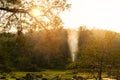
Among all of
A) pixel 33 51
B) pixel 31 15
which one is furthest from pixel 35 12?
pixel 33 51

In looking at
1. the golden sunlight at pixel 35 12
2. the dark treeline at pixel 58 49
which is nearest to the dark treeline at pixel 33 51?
the dark treeline at pixel 58 49

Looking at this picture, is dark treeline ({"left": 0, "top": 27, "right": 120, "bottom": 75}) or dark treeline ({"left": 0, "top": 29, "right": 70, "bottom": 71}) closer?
dark treeline ({"left": 0, "top": 29, "right": 70, "bottom": 71})

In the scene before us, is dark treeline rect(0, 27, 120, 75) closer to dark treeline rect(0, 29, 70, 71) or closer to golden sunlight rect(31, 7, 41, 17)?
dark treeline rect(0, 29, 70, 71)

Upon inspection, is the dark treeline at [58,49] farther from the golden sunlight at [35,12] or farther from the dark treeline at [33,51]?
the golden sunlight at [35,12]

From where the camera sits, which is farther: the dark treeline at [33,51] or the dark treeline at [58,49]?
the dark treeline at [58,49]

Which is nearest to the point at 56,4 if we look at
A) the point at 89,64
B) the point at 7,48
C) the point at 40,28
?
the point at 40,28

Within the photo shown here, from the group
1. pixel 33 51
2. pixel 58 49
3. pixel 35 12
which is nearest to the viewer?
pixel 35 12

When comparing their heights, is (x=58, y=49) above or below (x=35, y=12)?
below

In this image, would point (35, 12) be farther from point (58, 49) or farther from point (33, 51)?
point (33, 51)

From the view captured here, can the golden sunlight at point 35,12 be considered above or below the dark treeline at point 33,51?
above

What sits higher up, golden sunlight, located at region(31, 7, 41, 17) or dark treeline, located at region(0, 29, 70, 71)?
golden sunlight, located at region(31, 7, 41, 17)

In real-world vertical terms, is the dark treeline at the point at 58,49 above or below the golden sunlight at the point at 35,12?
below

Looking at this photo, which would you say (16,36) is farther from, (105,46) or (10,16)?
(105,46)

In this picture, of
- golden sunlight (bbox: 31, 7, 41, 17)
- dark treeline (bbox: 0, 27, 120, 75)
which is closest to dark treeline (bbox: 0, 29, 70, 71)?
dark treeline (bbox: 0, 27, 120, 75)
